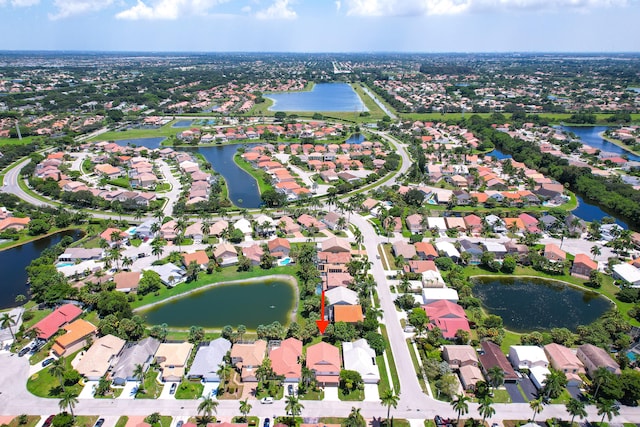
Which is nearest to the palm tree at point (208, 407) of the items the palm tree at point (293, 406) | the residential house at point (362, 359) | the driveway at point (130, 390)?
the palm tree at point (293, 406)

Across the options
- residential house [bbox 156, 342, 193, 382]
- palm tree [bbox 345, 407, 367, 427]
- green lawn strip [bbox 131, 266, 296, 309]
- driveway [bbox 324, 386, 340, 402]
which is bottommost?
green lawn strip [bbox 131, 266, 296, 309]

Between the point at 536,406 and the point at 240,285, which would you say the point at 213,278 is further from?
the point at 536,406

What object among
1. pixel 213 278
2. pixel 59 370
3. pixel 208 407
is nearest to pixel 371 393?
pixel 208 407

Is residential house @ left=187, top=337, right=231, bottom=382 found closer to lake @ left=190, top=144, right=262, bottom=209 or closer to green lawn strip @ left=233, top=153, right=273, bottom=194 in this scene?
lake @ left=190, top=144, right=262, bottom=209

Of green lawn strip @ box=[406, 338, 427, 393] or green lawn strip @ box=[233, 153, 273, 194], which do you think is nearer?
green lawn strip @ box=[406, 338, 427, 393]

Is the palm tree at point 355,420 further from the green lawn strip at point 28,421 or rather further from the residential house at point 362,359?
the green lawn strip at point 28,421

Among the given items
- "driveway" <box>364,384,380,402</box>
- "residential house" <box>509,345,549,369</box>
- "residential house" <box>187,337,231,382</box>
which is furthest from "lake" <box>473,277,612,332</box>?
"residential house" <box>187,337,231,382</box>
